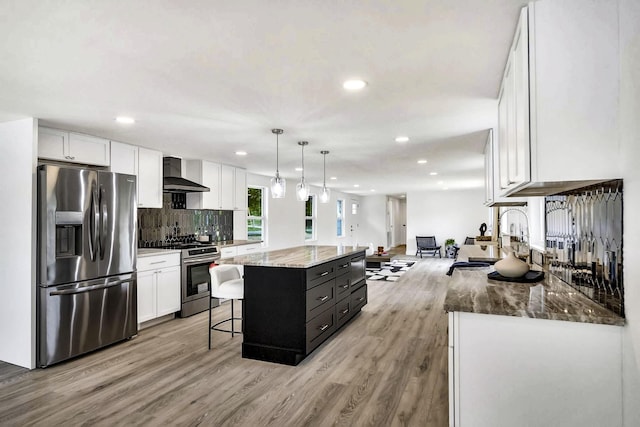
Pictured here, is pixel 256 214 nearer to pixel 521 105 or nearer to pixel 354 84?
A: pixel 354 84

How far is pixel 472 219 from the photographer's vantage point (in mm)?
11703

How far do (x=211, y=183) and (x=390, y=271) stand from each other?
466 centimetres

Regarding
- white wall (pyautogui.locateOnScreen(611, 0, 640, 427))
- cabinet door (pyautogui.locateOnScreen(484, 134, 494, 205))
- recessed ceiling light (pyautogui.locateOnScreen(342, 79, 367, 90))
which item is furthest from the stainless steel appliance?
white wall (pyautogui.locateOnScreen(611, 0, 640, 427))

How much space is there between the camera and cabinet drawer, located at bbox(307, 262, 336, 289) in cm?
340

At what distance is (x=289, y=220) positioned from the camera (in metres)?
8.50

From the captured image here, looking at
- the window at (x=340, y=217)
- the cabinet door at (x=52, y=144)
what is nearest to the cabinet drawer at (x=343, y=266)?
the cabinet door at (x=52, y=144)

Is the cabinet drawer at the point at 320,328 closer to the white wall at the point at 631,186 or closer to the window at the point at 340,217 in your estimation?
the white wall at the point at 631,186

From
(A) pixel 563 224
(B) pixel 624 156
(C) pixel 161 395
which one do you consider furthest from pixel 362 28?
(C) pixel 161 395

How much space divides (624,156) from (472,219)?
10.8 meters

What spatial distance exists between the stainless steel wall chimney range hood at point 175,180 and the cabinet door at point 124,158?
51cm

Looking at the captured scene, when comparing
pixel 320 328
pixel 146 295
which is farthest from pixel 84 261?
pixel 320 328

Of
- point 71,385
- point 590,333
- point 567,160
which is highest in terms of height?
point 567,160

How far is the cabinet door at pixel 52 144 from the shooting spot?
3.51m

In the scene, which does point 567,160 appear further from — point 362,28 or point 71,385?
point 71,385
